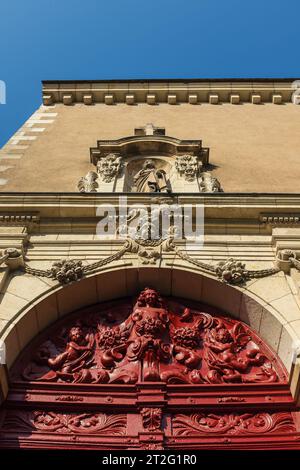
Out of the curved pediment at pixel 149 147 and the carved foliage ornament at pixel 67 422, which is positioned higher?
the curved pediment at pixel 149 147

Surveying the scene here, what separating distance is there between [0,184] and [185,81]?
340 inches

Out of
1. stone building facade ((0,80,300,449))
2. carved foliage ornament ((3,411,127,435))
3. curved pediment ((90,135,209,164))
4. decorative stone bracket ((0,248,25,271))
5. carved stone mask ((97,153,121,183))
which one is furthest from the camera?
curved pediment ((90,135,209,164))

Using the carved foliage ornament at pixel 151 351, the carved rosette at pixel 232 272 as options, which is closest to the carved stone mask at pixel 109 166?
the carved foliage ornament at pixel 151 351

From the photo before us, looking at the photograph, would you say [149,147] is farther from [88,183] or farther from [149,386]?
[149,386]

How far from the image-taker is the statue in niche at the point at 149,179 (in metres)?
11.4

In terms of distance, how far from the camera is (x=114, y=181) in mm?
11516

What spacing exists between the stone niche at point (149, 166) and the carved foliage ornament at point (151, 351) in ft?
10.6

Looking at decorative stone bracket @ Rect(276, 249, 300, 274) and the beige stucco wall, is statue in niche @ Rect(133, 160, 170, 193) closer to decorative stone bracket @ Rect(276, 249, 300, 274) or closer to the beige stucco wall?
the beige stucco wall

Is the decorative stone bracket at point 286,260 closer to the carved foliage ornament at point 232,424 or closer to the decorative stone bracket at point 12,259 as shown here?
the carved foliage ornament at point 232,424

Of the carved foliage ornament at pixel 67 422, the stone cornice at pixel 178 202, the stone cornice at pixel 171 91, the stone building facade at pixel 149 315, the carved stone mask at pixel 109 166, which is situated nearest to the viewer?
the carved foliage ornament at pixel 67 422

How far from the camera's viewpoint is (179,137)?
14.5m

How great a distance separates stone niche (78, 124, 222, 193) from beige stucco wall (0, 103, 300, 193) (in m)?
0.43

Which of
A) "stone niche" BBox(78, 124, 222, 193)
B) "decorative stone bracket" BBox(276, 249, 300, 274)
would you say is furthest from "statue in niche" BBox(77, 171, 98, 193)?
"decorative stone bracket" BBox(276, 249, 300, 274)

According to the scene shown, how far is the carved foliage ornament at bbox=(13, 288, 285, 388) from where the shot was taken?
7.78 metres
